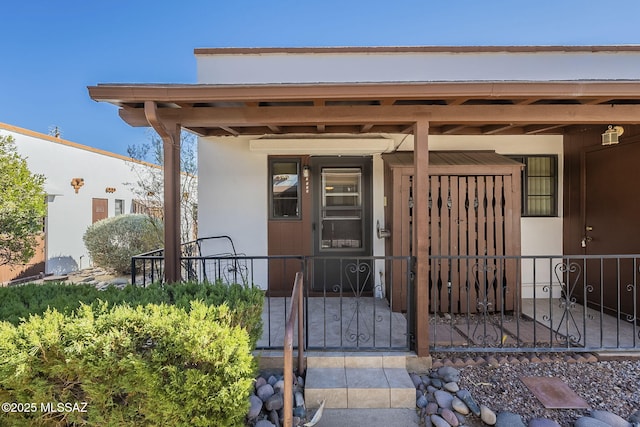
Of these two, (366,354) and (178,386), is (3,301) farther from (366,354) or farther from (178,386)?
(366,354)

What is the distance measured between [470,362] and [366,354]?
3.41 ft

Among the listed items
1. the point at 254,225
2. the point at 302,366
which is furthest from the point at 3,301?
the point at 254,225

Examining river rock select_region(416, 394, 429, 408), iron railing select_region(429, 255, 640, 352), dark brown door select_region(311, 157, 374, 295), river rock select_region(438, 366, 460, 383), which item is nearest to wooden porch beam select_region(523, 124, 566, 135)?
iron railing select_region(429, 255, 640, 352)

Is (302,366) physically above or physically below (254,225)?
below

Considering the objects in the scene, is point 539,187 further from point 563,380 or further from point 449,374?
point 449,374

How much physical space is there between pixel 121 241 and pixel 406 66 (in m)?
8.19

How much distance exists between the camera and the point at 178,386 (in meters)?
1.86

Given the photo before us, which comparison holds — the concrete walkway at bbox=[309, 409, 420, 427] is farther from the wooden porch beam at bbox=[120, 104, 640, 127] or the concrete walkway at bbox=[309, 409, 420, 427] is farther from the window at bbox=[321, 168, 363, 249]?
the window at bbox=[321, 168, 363, 249]

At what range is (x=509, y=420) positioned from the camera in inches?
95.7

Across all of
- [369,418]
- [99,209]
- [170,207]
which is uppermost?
[99,209]

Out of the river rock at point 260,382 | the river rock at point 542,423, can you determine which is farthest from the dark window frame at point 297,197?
the river rock at point 542,423

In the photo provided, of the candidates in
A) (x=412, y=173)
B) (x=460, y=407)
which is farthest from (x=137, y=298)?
(x=412, y=173)

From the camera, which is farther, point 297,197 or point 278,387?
point 297,197

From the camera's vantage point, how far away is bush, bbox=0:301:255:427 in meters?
1.86
